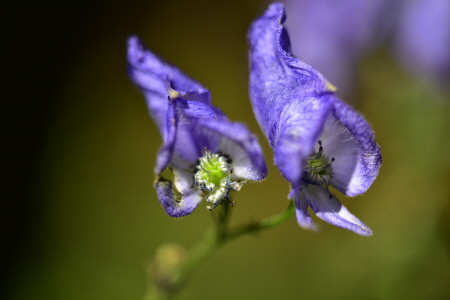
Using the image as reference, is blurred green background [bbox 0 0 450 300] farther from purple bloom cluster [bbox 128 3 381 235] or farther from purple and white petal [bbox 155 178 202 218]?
purple and white petal [bbox 155 178 202 218]

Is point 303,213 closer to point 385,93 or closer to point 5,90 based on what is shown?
point 385,93

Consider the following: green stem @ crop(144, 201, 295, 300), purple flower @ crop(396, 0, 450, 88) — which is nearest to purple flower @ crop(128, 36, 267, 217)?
green stem @ crop(144, 201, 295, 300)

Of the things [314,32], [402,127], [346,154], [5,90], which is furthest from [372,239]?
[5,90]

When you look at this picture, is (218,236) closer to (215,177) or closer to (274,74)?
(215,177)

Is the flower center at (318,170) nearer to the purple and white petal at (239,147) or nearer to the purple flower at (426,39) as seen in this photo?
the purple and white petal at (239,147)

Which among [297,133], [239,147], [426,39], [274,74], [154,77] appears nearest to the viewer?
[297,133]

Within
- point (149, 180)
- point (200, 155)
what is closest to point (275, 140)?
point (200, 155)
